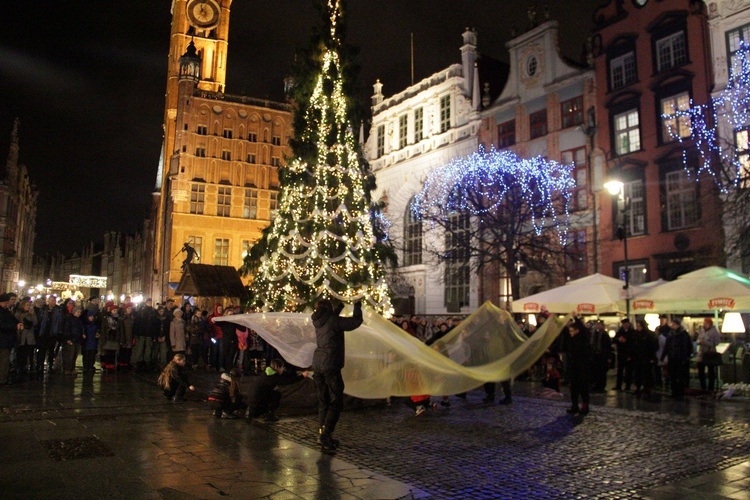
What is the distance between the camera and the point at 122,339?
1828cm

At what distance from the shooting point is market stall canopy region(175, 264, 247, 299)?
24.1 metres

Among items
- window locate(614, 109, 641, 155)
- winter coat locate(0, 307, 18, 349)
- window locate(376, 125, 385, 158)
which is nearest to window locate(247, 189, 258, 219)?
window locate(376, 125, 385, 158)

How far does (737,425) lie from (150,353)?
15.7m

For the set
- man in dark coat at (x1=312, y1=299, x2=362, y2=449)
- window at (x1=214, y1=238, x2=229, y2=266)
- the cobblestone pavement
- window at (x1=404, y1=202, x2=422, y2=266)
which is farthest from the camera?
window at (x1=214, y1=238, x2=229, y2=266)

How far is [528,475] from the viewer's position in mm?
7004

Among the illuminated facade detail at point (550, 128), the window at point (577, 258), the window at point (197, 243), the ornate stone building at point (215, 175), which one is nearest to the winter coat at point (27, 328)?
the illuminated facade detail at point (550, 128)

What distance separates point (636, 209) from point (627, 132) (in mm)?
3909

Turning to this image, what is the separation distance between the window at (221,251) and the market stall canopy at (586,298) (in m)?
35.6

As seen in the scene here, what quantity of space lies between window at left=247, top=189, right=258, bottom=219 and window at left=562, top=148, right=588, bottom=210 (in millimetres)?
30311

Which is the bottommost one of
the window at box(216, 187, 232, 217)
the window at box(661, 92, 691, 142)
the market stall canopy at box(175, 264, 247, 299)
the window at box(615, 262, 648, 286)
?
the market stall canopy at box(175, 264, 247, 299)

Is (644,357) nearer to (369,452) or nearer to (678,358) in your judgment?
(678,358)

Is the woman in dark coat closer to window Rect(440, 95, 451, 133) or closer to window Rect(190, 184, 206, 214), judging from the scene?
window Rect(440, 95, 451, 133)

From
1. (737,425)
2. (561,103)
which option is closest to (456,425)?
(737,425)

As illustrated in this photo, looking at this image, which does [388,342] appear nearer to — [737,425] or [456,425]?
A: [456,425]
